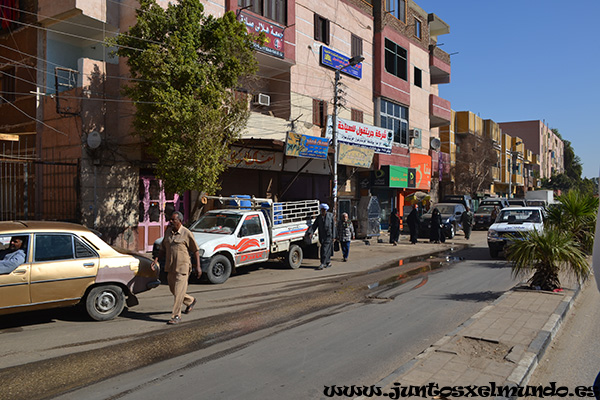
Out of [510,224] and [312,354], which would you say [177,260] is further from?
[510,224]

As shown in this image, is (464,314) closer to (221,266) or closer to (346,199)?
(221,266)

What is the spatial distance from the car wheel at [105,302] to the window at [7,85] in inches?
498

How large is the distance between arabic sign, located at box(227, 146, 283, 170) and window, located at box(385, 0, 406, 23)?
50.0 ft

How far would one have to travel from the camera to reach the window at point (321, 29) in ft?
76.3

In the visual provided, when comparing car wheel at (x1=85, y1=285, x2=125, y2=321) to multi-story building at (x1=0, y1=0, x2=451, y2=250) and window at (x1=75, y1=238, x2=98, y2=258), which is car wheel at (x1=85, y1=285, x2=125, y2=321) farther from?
multi-story building at (x1=0, y1=0, x2=451, y2=250)

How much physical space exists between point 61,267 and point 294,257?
7.82m

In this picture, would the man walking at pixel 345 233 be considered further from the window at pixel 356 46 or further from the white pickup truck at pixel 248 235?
the window at pixel 356 46

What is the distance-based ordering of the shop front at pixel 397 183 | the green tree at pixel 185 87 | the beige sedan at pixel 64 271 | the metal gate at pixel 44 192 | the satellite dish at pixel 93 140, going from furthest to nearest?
1. the shop front at pixel 397 183
2. the metal gate at pixel 44 192
3. the satellite dish at pixel 93 140
4. the green tree at pixel 185 87
5. the beige sedan at pixel 64 271

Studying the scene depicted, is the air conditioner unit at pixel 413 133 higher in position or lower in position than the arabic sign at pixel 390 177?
higher

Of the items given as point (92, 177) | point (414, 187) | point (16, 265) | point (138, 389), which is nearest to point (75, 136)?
point (92, 177)

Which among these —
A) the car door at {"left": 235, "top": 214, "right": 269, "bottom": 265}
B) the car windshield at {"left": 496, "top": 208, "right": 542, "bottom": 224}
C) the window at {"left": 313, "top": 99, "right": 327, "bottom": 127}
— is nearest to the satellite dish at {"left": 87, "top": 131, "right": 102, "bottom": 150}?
the car door at {"left": 235, "top": 214, "right": 269, "bottom": 265}

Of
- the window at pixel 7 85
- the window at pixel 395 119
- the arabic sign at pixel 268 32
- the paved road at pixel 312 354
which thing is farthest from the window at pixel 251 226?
the window at pixel 395 119

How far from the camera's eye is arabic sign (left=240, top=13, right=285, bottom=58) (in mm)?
18578

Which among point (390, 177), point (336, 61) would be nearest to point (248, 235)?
point (336, 61)
